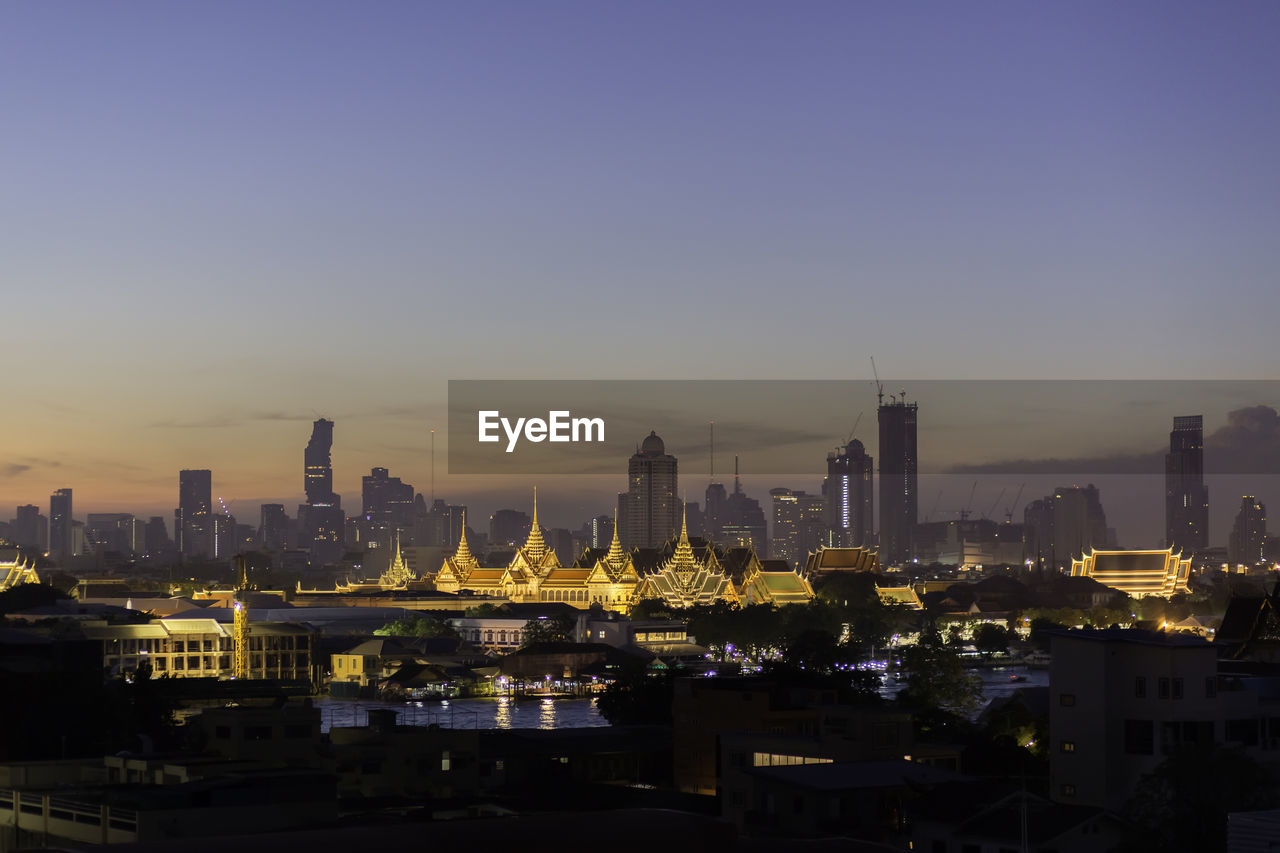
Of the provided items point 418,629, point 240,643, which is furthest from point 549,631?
point 240,643

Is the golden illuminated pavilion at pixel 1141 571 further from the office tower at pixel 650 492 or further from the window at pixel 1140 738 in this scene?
the window at pixel 1140 738

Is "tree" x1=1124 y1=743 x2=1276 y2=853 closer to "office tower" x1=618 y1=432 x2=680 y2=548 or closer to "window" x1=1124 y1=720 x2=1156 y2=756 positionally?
"window" x1=1124 y1=720 x2=1156 y2=756

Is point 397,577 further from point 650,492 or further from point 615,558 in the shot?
point 650,492

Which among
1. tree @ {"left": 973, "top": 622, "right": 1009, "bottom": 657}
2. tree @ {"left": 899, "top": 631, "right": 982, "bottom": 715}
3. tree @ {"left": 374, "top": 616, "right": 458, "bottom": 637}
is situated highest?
tree @ {"left": 899, "top": 631, "right": 982, "bottom": 715}

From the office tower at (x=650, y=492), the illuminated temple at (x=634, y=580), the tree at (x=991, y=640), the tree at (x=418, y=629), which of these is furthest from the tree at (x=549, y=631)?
the office tower at (x=650, y=492)

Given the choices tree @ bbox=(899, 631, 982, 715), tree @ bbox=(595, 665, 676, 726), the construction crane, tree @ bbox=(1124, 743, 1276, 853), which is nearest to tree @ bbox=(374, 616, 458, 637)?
the construction crane
